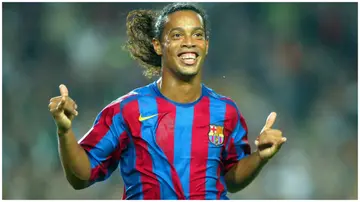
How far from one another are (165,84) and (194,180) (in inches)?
21.9

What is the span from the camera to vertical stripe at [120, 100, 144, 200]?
12.9 feet

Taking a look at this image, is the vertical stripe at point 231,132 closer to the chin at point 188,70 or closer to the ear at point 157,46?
the chin at point 188,70

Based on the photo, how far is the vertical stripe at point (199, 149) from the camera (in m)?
3.89

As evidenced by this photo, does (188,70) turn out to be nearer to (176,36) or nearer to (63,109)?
(176,36)

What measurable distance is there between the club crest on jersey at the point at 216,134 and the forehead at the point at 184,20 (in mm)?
554

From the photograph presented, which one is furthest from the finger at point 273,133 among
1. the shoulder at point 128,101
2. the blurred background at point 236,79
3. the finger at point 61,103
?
the blurred background at point 236,79

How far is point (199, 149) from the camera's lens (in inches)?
156

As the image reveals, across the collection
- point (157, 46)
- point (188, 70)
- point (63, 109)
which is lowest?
point (63, 109)

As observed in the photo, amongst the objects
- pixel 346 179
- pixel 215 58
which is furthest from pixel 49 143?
pixel 346 179

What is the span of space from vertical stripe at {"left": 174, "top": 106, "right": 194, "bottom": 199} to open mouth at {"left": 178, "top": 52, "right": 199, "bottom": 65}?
246 mm

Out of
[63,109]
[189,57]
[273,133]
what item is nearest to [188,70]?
[189,57]

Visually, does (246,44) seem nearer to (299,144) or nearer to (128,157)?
(299,144)

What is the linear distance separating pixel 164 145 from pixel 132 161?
186 millimetres

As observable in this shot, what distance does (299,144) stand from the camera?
7.80 metres
